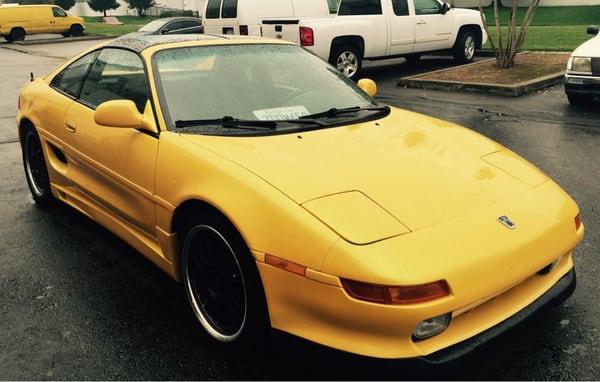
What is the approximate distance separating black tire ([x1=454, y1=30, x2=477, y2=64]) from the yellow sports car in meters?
10.5

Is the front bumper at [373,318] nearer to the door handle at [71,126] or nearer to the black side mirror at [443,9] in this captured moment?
the door handle at [71,126]

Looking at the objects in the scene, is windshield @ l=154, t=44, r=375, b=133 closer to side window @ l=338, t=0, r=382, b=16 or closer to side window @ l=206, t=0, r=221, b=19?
side window @ l=338, t=0, r=382, b=16

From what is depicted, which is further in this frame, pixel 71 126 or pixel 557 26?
pixel 557 26

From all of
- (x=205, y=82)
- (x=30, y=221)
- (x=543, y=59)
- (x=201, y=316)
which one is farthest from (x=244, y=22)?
(x=201, y=316)

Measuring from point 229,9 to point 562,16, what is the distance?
24.3 m

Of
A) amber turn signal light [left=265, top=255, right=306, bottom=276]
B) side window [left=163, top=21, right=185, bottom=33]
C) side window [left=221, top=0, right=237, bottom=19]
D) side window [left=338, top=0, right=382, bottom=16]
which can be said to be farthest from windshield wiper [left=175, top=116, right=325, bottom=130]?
side window [left=163, top=21, right=185, bottom=33]

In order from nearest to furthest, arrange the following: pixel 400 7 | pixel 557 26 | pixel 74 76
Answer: pixel 74 76 → pixel 400 7 → pixel 557 26

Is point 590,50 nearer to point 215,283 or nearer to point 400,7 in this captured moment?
point 400,7

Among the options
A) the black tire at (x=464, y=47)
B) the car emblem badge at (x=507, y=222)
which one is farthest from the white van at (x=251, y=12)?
the car emblem badge at (x=507, y=222)

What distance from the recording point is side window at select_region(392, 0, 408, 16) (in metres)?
12.6

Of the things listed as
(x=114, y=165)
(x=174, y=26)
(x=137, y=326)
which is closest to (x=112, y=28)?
(x=174, y=26)

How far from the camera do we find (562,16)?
1224 inches

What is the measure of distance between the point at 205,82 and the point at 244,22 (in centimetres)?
971

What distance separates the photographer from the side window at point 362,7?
12.4 meters
